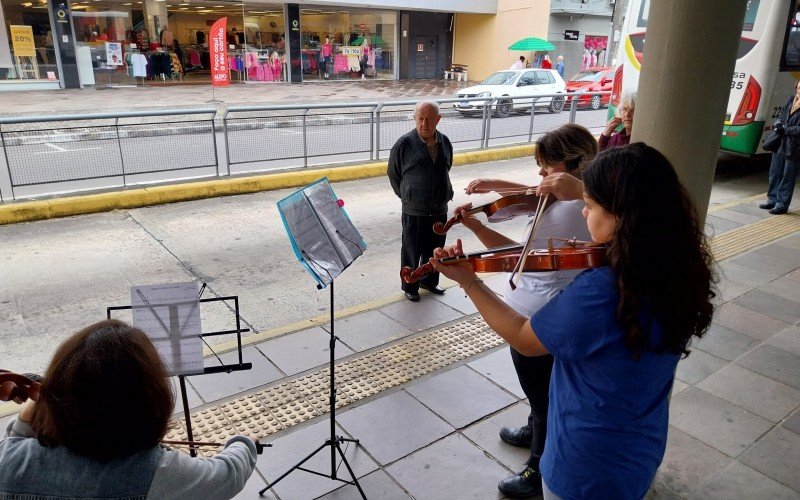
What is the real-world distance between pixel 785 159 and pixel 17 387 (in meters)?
9.34

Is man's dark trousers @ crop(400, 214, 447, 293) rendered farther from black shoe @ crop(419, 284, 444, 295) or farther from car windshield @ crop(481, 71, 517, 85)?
car windshield @ crop(481, 71, 517, 85)

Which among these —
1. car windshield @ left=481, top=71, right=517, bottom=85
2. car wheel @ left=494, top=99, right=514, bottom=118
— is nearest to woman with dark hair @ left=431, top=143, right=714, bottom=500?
car wheel @ left=494, top=99, right=514, bottom=118

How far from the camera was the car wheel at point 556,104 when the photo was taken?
13859 mm

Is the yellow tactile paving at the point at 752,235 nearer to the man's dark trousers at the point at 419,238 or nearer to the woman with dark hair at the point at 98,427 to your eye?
the man's dark trousers at the point at 419,238

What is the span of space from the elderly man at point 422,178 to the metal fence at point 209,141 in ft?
15.3

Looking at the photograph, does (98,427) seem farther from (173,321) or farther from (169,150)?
(169,150)

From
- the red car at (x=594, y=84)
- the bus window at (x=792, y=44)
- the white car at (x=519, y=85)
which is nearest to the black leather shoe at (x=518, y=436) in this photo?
the bus window at (x=792, y=44)

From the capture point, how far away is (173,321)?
7.77 feet

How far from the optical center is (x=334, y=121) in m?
10.8

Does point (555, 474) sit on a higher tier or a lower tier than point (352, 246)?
lower

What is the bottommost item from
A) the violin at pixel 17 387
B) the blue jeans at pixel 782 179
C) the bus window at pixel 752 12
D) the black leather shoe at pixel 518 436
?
the black leather shoe at pixel 518 436

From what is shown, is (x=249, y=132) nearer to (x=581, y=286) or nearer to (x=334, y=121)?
(x=334, y=121)

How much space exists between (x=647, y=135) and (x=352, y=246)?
1.49m

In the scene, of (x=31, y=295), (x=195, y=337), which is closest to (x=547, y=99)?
(x=31, y=295)
